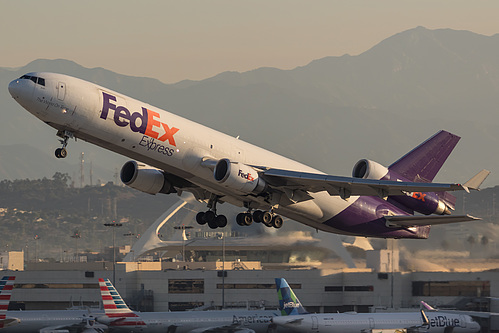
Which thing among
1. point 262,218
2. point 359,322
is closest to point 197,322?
point 359,322

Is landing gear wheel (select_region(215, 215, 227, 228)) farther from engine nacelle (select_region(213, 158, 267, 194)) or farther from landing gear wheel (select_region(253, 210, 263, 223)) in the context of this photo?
engine nacelle (select_region(213, 158, 267, 194))

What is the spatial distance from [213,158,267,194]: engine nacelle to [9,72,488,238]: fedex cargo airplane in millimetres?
58

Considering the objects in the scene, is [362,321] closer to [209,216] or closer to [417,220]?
[417,220]

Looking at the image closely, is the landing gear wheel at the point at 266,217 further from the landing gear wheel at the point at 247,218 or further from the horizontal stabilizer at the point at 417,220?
the horizontal stabilizer at the point at 417,220

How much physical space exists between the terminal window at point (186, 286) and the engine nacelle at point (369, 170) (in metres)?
60.7

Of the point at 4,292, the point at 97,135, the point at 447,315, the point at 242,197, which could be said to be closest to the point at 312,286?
the point at 447,315

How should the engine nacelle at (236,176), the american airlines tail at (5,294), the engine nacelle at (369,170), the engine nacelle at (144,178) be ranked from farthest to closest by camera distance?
the american airlines tail at (5,294)
the engine nacelle at (369,170)
the engine nacelle at (144,178)
the engine nacelle at (236,176)

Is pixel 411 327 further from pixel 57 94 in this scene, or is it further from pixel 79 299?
pixel 79 299

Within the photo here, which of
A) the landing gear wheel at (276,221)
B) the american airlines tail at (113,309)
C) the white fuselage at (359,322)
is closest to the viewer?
the landing gear wheel at (276,221)

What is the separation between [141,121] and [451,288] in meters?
61.8

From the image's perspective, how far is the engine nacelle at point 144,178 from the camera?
4909 centimetres

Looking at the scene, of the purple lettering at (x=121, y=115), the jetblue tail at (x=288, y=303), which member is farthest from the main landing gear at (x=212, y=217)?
the jetblue tail at (x=288, y=303)

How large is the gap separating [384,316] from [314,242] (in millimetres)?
53416

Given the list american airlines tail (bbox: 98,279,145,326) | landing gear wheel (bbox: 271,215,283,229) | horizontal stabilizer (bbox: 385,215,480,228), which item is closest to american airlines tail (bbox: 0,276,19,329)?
american airlines tail (bbox: 98,279,145,326)
